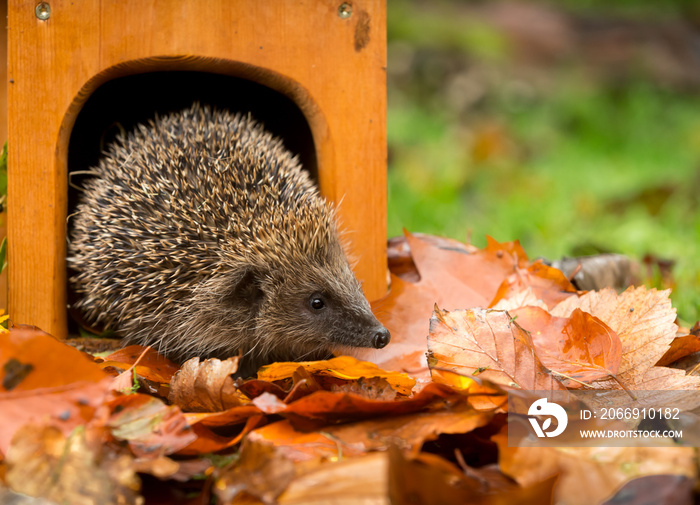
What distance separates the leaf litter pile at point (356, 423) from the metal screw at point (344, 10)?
168cm

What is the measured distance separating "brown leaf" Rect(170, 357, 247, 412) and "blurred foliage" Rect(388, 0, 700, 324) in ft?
7.55

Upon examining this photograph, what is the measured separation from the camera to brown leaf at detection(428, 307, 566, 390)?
91.3 inches

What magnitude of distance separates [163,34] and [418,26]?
1057 centimetres

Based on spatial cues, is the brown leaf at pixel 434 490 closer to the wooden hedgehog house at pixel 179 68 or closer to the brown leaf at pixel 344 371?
the brown leaf at pixel 344 371

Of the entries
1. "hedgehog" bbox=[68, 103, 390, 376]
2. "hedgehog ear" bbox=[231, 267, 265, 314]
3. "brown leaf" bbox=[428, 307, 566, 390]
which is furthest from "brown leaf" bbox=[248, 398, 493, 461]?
"hedgehog ear" bbox=[231, 267, 265, 314]

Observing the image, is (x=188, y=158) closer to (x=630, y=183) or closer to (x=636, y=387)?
(x=636, y=387)

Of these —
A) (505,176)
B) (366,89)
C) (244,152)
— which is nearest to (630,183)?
(505,176)

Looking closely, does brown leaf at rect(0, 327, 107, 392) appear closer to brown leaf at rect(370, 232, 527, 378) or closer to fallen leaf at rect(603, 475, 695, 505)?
brown leaf at rect(370, 232, 527, 378)

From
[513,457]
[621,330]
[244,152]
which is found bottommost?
[513,457]

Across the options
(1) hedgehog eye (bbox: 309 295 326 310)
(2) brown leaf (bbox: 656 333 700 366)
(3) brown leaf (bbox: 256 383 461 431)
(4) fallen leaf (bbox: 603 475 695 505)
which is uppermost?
(1) hedgehog eye (bbox: 309 295 326 310)

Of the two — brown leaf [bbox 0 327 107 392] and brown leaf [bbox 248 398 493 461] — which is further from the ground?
brown leaf [bbox 0 327 107 392]

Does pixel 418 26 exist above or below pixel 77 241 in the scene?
above

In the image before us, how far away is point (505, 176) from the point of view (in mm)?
7898

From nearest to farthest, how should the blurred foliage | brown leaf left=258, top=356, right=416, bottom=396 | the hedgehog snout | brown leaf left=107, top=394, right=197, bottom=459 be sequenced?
brown leaf left=107, top=394, right=197, bottom=459 < brown leaf left=258, top=356, right=416, bottom=396 < the hedgehog snout < the blurred foliage
